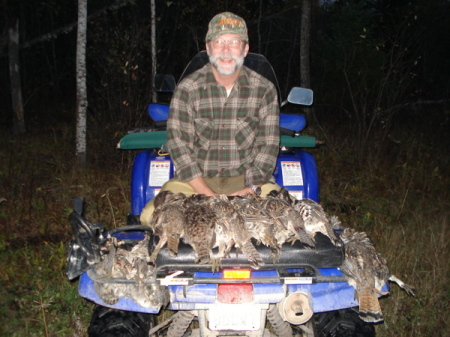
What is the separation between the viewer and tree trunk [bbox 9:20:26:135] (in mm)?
9320

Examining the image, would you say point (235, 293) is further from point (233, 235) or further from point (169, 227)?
point (169, 227)

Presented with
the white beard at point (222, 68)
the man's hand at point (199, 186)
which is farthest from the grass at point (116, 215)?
the white beard at point (222, 68)

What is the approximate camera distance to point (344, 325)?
2633mm

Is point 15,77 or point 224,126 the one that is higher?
point 15,77

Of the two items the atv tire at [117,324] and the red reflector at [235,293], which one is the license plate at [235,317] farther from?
the atv tire at [117,324]

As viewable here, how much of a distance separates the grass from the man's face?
2415 mm

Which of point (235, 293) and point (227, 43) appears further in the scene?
point (227, 43)

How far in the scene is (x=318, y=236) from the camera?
2.44 m

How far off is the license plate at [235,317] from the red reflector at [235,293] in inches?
2.3

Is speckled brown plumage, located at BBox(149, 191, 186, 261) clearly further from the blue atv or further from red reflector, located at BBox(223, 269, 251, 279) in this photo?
red reflector, located at BBox(223, 269, 251, 279)

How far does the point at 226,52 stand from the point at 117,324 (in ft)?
6.84

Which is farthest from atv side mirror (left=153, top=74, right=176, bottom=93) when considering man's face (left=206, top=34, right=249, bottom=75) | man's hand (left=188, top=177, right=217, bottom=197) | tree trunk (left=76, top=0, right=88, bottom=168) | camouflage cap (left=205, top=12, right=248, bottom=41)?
tree trunk (left=76, top=0, right=88, bottom=168)

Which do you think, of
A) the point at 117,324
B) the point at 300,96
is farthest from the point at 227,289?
the point at 300,96

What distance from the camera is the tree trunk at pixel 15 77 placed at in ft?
30.6
